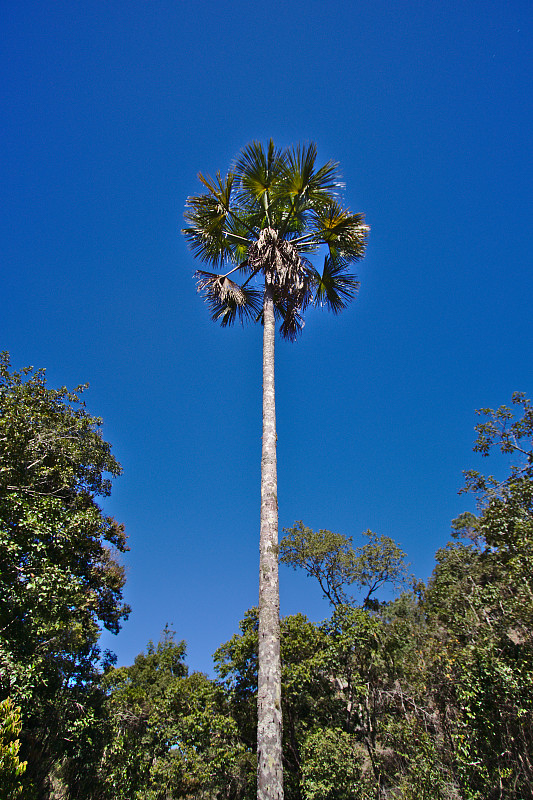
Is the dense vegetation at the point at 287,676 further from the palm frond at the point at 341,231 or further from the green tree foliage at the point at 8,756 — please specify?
the palm frond at the point at 341,231

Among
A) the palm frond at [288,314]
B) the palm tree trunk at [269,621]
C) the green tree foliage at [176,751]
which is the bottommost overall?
the green tree foliage at [176,751]

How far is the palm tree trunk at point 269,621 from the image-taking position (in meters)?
4.24

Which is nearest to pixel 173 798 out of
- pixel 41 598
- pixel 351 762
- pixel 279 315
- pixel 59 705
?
→ pixel 59 705

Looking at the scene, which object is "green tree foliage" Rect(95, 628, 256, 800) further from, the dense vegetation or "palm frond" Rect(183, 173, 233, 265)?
"palm frond" Rect(183, 173, 233, 265)

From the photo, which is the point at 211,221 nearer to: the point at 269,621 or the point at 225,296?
the point at 225,296

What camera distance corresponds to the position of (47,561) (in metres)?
8.16

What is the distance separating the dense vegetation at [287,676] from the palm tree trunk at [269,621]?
384 cm

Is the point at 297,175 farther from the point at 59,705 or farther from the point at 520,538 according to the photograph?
the point at 59,705

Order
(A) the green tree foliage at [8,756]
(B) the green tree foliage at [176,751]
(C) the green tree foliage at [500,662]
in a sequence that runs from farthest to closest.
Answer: (B) the green tree foliage at [176,751]
(C) the green tree foliage at [500,662]
(A) the green tree foliage at [8,756]

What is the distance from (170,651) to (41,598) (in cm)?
1600

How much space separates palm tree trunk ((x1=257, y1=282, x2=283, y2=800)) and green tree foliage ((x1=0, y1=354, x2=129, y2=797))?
494 cm

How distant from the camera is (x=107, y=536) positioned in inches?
549

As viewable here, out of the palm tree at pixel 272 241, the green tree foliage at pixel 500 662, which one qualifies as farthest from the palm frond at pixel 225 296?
the green tree foliage at pixel 500 662

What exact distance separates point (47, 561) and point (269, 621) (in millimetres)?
5354
